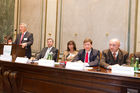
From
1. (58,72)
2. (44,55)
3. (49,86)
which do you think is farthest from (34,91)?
(44,55)

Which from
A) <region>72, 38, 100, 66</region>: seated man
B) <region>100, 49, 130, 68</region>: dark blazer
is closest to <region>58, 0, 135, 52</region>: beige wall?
<region>100, 49, 130, 68</region>: dark blazer

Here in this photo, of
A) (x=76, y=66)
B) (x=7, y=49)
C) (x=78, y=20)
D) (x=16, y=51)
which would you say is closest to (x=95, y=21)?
(x=78, y=20)

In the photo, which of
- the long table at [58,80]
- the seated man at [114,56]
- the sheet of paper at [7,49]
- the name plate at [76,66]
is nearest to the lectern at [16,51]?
the sheet of paper at [7,49]

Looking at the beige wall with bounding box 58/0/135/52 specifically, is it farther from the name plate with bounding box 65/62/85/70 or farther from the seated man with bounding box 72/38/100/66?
the name plate with bounding box 65/62/85/70

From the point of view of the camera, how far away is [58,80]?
210 cm

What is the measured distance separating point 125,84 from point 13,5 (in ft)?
20.6

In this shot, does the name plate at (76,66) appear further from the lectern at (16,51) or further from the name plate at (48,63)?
the lectern at (16,51)

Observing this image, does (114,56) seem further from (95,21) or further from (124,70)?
(95,21)

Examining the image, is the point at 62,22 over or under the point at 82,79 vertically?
over

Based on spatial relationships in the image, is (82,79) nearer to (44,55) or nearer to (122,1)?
(44,55)

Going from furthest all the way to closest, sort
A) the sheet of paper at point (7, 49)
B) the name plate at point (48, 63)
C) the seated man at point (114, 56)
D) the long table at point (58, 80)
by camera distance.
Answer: the seated man at point (114, 56) < the sheet of paper at point (7, 49) < the name plate at point (48, 63) < the long table at point (58, 80)

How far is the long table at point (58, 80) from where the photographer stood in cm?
169

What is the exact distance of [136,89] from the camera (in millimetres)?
1589

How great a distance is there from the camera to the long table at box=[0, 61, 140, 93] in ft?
5.54
